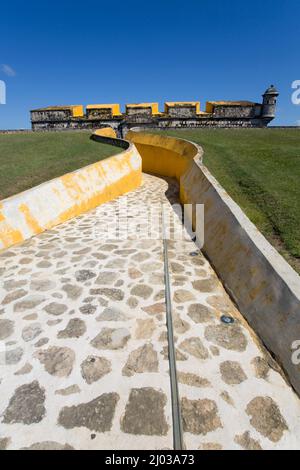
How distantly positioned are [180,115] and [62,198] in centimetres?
2441

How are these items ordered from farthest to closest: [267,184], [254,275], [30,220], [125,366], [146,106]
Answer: [146,106], [267,184], [30,220], [254,275], [125,366]

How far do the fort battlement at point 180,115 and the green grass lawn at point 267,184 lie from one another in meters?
15.7

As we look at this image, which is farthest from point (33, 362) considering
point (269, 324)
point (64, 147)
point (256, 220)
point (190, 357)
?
point (64, 147)

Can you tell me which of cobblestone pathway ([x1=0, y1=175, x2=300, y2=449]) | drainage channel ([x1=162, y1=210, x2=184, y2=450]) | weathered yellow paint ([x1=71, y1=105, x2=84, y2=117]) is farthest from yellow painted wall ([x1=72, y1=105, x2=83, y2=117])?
drainage channel ([x1=162, y1=210, x2=184, y2=450])

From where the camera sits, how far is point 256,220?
17.3ft

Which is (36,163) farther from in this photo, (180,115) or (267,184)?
(180,115)

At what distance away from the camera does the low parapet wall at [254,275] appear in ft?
8.98

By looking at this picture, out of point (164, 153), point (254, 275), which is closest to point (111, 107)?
point (164, 153)

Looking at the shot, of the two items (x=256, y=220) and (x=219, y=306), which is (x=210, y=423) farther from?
(x=256, y=220)

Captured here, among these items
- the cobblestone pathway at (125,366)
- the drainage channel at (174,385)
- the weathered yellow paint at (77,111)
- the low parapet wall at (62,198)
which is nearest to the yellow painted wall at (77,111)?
the weathered yellow paint at (77,111)

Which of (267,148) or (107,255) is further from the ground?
(267,148)

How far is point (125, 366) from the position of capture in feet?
9.18
